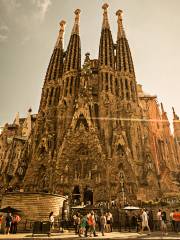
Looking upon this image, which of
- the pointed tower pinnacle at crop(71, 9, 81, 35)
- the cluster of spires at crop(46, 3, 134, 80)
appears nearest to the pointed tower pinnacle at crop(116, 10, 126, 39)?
the cluster of spires at crop(46, 3, 134, 80)

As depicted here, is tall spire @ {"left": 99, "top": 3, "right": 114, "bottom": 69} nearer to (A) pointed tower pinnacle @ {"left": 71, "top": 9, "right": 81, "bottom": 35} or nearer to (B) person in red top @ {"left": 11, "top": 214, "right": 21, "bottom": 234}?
(A) pointed tower pinnacle @ {"left": 71, "top": 9, "right": 81, "bottom": 35}

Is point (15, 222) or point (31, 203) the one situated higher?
point (31, 203)

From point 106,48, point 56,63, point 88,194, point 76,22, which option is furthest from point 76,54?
point 88,194

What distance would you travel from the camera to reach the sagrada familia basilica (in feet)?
106

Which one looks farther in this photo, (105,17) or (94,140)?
(105,17)

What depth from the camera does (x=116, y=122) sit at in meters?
38.3

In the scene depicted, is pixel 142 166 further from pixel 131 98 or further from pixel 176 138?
pixel 176 138

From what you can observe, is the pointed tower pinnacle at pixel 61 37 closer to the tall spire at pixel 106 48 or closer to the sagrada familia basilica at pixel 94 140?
the sagrada familia basilica at pixel 94 140

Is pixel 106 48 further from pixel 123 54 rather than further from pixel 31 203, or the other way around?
pixel 31 203

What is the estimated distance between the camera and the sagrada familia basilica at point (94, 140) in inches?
1277

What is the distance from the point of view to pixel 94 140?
35.0 m

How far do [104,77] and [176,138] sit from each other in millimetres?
23605

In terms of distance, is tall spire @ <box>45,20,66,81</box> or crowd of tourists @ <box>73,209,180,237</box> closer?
crowd of tourists @ <box>73,209,180,237</box>

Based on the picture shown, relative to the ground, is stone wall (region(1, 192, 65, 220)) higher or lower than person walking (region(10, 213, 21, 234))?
higher
